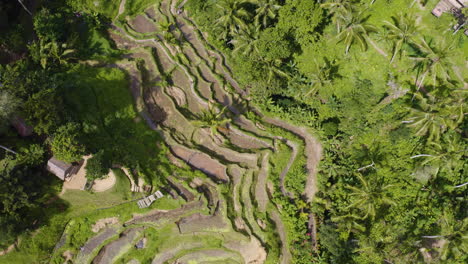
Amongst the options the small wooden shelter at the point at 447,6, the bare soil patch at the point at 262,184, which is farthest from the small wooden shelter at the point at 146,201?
the small wooden shelter at the point at 447,6

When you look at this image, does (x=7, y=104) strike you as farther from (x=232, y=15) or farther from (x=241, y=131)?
(x=232, y=15)

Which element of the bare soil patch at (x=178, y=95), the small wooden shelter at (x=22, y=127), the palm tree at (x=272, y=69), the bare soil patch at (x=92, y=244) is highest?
the palm tree at (x=272, y=69)

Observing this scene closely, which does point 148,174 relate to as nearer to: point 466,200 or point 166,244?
point 166,244

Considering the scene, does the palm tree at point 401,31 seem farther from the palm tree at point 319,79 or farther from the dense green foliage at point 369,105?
the palm tree at point 319,79

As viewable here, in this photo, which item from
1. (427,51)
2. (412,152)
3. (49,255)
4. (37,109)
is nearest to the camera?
(37,109)

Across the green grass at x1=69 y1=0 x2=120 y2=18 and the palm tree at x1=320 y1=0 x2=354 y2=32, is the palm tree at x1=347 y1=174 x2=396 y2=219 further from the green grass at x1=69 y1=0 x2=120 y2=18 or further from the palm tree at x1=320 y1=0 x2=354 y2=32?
the green grass at x1=69 y1=0 x2=120 y2=18

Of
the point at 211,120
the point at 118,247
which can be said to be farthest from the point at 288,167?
the point at 118,247

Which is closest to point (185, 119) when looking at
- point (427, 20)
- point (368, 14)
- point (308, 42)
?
point (308, 42)
